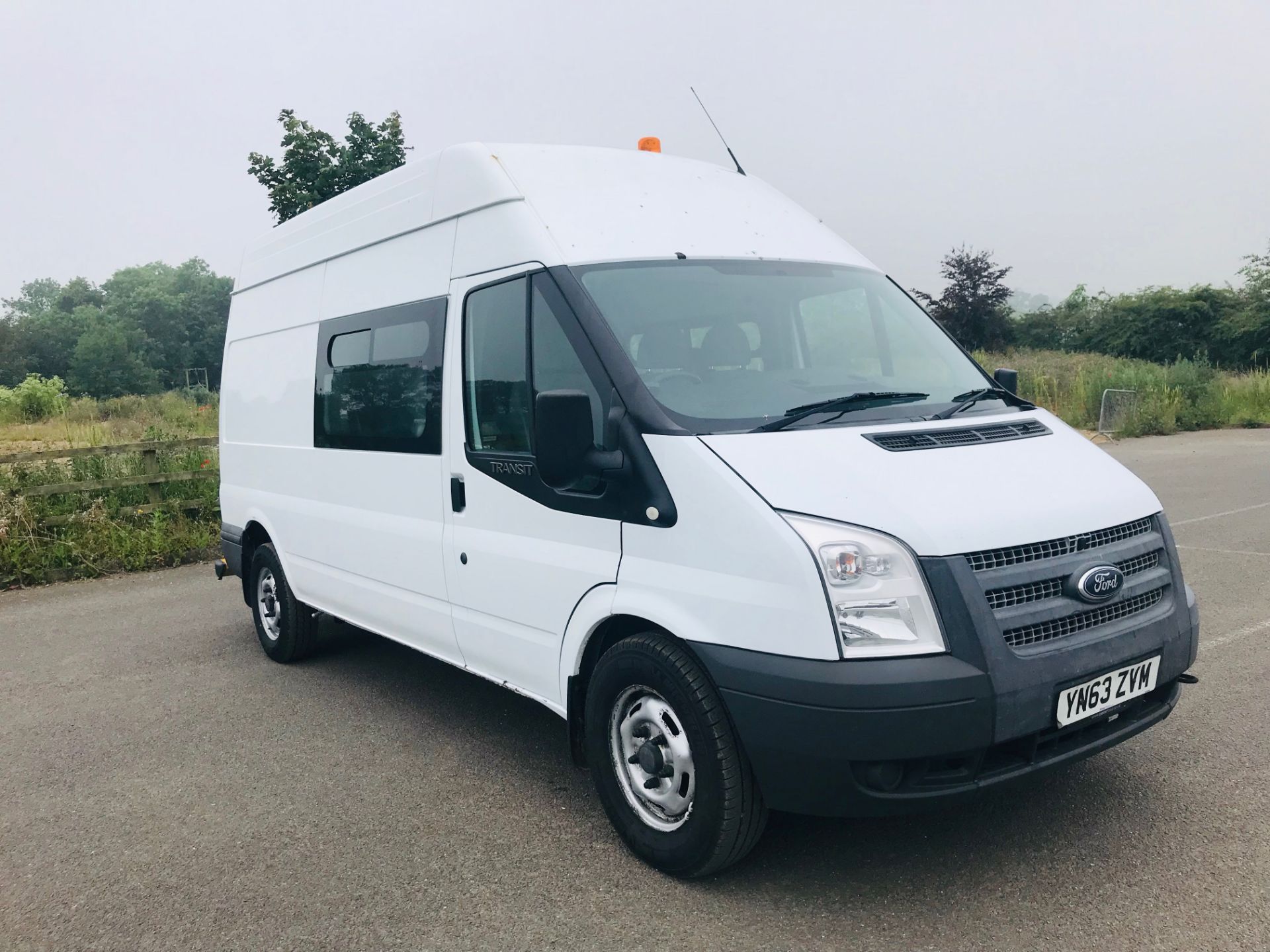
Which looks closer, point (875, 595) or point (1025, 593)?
point (875, 595)

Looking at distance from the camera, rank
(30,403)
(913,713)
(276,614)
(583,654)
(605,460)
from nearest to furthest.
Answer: (913,713), (605,460), (583,654), (276,614), (30,403)

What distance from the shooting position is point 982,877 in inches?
129

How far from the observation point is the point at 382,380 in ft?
16.2

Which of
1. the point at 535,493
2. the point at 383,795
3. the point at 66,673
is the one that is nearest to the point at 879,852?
the point at 535,493

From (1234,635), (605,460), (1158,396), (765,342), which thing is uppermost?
(765,342)

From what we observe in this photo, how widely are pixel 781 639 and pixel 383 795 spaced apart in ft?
6.97

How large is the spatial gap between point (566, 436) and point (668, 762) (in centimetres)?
112

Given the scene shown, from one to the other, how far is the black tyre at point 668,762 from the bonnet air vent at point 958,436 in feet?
3.13

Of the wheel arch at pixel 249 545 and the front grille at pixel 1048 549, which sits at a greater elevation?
the front grille at pixel 1048 549

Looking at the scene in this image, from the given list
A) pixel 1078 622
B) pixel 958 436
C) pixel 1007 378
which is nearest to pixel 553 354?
pixel 958 436

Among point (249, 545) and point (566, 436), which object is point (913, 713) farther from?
point (249, 545)

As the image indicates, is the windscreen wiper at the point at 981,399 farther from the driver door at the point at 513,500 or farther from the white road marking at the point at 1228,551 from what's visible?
the white road marking at the point at 1228,551

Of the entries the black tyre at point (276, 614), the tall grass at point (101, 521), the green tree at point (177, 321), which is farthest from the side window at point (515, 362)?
the green tree at point (177, 321)

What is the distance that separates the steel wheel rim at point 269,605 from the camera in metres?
6.36
